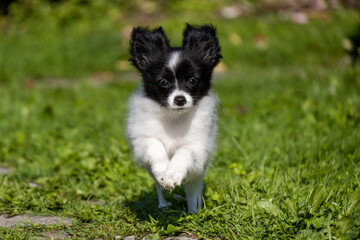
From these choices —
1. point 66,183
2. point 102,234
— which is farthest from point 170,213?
point 66,183

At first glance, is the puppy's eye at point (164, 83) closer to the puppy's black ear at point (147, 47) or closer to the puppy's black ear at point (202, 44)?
the puppy's black ear at point (147, 47)

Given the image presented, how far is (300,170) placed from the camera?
397 centimetres

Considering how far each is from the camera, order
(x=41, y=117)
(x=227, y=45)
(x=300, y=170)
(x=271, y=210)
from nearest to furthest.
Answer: (x=271, y=210) → (x=300, y=170) → (x=41, y=117) → (x=227, y=45)

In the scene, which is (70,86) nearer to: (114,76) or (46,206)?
(114,76)

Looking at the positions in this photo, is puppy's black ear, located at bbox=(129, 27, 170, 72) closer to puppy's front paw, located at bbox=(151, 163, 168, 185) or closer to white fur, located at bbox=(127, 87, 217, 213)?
white fur, located at bbox=(127, 87, 217, 213)

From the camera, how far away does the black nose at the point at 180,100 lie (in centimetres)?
320

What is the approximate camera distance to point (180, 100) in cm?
320

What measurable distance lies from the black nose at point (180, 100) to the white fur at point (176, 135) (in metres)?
0.11

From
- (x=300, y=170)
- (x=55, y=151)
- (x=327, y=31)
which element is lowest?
(x=55, y=151)

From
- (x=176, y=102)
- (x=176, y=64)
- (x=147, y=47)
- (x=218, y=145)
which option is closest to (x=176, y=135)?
(x=176, y=102)

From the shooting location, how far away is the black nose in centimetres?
320

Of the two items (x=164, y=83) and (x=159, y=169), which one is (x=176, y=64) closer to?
(x=164, y=83)

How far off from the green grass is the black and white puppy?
1.26 ft

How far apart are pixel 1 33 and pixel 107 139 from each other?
7.25m
